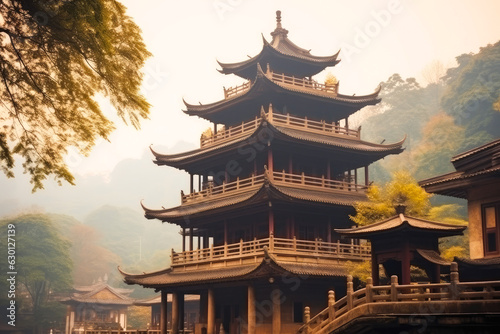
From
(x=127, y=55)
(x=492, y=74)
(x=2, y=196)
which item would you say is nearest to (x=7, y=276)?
(x=492, y=74)

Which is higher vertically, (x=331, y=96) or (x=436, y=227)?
(x=331, y=96)

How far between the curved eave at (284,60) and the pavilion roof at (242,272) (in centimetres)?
1299

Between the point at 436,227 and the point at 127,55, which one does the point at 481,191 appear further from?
the point at 127,55

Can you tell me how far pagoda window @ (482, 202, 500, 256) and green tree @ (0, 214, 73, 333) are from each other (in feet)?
189

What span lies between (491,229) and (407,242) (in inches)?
150

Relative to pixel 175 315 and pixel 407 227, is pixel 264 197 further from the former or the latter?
pixel 407 227

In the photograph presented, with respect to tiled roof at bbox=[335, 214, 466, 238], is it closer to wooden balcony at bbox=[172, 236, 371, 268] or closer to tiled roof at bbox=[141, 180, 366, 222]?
wooden balcony at bbox=[172, 236, 371, 268]

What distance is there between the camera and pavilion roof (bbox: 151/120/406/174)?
31.7 m

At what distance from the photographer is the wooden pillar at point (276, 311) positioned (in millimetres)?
27620

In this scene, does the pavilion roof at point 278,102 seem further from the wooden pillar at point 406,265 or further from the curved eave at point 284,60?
the wooden pillar at point 406,265

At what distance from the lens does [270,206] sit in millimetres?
29672

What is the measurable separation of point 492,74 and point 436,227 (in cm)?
5386

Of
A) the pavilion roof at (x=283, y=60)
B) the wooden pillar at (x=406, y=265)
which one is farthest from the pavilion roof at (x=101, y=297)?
the wooden pillar at (x=406, y=265)

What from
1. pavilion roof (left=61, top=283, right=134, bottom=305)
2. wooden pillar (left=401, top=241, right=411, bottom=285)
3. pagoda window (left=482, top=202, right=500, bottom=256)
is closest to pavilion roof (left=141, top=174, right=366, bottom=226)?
wooden pillar (left=401, top=241, right=411, bottom=285)
